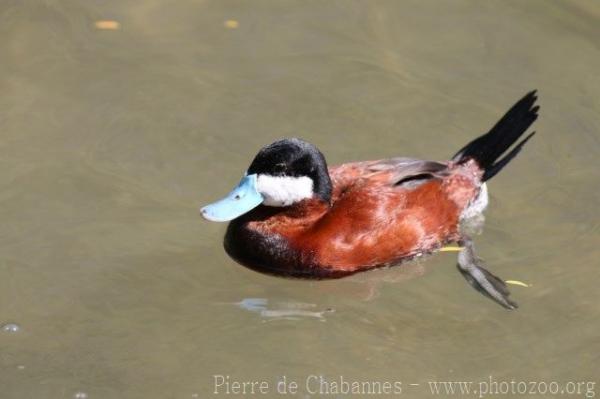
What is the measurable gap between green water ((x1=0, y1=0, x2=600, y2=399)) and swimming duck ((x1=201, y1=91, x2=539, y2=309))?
94 mm

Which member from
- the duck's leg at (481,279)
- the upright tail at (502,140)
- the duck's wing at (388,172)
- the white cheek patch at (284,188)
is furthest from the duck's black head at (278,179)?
the upright tail at (502,140)

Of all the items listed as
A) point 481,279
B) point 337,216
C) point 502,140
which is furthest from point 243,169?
point 481,279

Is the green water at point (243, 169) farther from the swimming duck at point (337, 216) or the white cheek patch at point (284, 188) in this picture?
the white cheek patch at point (284, 188)

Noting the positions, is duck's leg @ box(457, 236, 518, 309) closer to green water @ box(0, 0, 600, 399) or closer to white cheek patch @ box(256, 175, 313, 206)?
green water @ box(0, 0, 600, 399)

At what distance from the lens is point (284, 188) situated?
19.7 feet

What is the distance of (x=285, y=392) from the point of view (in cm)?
526

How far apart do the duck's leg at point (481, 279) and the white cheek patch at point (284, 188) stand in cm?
88

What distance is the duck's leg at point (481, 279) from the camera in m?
5.87

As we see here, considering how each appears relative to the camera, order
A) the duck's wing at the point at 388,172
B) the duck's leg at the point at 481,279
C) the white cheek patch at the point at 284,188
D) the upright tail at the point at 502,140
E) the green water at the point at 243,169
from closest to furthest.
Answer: the green water at the point at 243,169, the duck's leg at the point at 481,279, the white cheek patch at the point at 284,188, the duck's wing at the point at 388,172, the upright tail at the point at 502,140

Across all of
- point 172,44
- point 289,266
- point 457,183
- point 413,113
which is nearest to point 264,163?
point 289,266

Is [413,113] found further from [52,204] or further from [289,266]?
[52,204]

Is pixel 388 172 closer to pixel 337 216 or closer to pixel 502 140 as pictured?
pixel 337 216

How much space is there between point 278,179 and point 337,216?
362 millimetres

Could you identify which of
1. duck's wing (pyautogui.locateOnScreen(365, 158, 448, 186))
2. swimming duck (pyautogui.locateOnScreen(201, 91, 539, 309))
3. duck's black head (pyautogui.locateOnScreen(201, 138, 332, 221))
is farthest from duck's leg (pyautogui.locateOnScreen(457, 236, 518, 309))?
duck's black head (pyautogui.locateOnScreen(201, 138, 332, 221))
